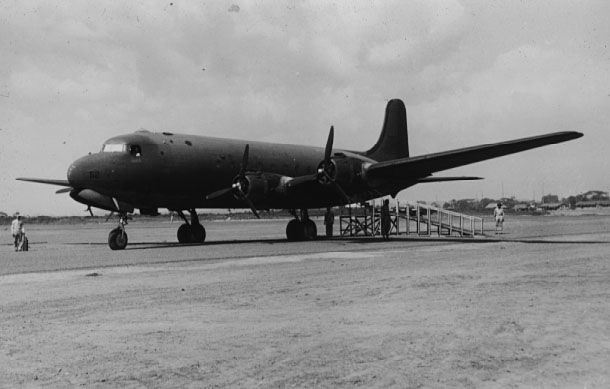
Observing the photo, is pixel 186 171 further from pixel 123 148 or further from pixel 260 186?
pixel 260 186

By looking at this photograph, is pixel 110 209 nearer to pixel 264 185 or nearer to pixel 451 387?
pixel 264 185

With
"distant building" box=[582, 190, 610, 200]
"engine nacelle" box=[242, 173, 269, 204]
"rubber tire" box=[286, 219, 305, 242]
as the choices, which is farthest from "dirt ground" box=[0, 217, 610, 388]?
"distant building" box=[582, 190, 610, 200]

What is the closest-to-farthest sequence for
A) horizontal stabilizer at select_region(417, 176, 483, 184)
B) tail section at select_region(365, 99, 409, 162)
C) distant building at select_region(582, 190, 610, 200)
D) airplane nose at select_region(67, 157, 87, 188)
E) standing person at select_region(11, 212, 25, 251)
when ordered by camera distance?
airplane nose at select_region(67, 157, 87, 188) < standing person at select_region(11, 212, 25, 251) < horizontal stabilizer at select_region(417, 176, 483, 184) < tail section at select_region(365, 99, 409, 162) < distant building at select_region(582, 190, 610, 200)

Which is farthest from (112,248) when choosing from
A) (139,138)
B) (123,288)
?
(123,288)

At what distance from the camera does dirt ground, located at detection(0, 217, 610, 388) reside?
5.13 meters

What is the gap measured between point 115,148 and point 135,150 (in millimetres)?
665

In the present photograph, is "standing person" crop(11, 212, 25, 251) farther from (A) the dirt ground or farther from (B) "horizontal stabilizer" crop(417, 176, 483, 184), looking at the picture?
(B) "horizontal stabilizer" crop(417, 176, 483, 184)

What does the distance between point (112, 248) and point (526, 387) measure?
17.7 metres

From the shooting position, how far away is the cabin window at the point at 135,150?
70.1 ft

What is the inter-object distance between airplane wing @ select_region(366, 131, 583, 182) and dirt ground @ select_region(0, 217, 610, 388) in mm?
6859

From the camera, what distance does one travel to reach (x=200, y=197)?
928 inches

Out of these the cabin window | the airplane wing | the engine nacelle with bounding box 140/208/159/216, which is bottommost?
the engine nacelle with bounding box 140/208/159/216

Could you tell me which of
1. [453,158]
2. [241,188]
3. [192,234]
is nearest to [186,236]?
[192,234]

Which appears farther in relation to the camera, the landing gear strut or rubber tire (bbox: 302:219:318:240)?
rubber tire (bbox: 302:219:318:240)
